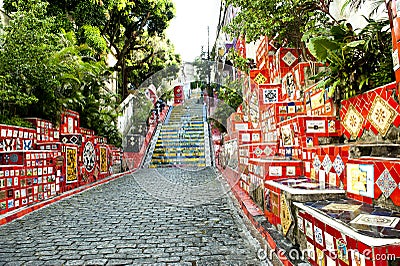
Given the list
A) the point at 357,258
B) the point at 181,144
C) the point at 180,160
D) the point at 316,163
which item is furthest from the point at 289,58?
the point at 181,144

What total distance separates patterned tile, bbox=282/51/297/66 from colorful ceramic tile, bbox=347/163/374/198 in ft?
17.2

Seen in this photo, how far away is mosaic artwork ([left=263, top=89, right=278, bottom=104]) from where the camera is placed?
8602 mm

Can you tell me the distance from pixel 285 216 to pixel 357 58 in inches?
101

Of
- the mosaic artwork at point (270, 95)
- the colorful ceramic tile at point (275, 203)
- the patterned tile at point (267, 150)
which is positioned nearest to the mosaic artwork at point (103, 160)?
the mosaic artwork at point (270, 95)

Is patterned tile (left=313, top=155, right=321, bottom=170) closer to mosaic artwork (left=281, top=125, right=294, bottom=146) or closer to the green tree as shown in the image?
mosaic artwork (left=281, top=125, right=294, bottom=146)

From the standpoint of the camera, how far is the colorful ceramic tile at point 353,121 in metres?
4.65

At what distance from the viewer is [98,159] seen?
12.4 meters

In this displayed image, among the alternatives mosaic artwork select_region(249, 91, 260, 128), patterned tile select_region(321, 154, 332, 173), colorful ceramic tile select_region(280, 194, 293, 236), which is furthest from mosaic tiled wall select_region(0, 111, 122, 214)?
patterned tile select_region(321, 154, 332, 173)

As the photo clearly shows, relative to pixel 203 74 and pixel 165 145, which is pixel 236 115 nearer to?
pixel 165 145

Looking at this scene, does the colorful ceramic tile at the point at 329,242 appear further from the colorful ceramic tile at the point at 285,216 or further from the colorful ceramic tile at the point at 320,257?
the colorful ceramic tile at the point at 285,216

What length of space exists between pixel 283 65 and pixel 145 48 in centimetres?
1316

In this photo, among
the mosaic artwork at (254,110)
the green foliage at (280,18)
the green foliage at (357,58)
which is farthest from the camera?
the mosaic artwork at (254,110)

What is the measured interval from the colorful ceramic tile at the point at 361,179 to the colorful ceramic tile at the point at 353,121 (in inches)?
39.7

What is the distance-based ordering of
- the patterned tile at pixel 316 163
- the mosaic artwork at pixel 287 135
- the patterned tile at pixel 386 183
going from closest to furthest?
the patterned tile at pixel 386 183 < the patterned tile at pixel 316 163 < the mosaic artwork at pixel 287 135
